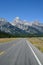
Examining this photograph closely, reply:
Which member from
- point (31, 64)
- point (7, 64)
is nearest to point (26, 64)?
point (31, 64)

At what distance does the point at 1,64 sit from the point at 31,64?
201 centimetres

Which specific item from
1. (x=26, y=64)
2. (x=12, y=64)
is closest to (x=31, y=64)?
A: (x=26, y=64)

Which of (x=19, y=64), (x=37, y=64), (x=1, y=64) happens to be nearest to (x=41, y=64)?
(x=37, y=64)

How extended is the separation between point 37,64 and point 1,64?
239cm

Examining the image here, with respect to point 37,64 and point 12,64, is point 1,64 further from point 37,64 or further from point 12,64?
point 37,64

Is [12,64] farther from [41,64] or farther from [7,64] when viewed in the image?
[41,64]

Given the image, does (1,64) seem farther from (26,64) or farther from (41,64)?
(41,64)

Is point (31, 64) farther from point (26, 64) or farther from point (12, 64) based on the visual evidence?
point (12, 64)

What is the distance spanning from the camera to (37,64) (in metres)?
14.2

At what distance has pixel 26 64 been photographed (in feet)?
Answer: 46.7

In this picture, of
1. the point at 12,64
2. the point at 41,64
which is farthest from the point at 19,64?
the point at 41,64

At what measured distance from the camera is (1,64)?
1384 cm

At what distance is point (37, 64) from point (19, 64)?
1205 mm

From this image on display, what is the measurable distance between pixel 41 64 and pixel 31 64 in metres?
0.67
